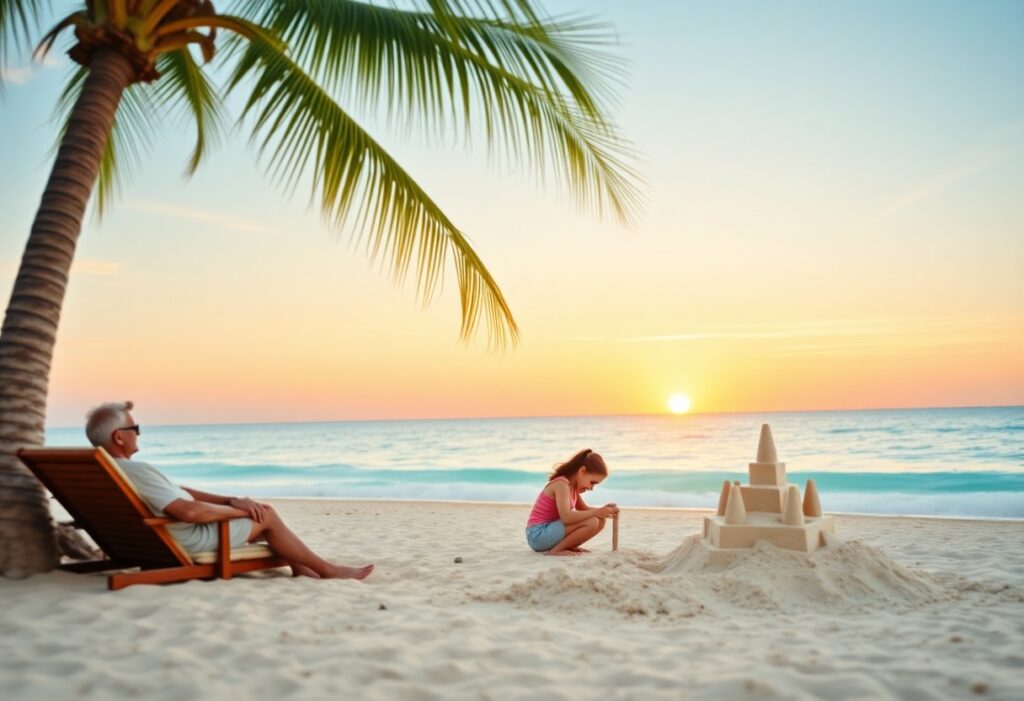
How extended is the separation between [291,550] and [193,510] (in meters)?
0.75

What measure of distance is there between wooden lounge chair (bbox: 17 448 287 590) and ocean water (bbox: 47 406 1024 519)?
4.26 metres

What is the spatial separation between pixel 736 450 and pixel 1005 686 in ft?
109

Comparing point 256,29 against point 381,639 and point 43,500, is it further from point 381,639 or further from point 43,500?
point 381,639

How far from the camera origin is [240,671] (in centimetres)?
310

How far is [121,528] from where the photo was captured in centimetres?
472

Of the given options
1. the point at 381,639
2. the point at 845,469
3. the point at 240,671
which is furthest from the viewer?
the point at 845,469

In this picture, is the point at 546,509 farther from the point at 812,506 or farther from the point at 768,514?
the point at 812,506

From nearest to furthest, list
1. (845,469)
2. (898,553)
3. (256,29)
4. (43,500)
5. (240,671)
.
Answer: (240,671)
(43,500)
(256,29)
(898,553)
(845,469)

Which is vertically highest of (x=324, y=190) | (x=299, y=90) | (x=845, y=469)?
(x=299, y=90)

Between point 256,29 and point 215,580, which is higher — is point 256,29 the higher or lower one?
the higher one

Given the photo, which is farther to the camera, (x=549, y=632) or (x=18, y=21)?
(x=18, y=21)

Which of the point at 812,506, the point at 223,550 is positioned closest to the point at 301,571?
the point at 223,550

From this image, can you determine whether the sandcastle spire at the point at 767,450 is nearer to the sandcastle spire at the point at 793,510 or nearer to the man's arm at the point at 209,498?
the sandcastle spire at the point at 793,510

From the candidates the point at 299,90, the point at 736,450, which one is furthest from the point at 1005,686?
the point at 736,450
